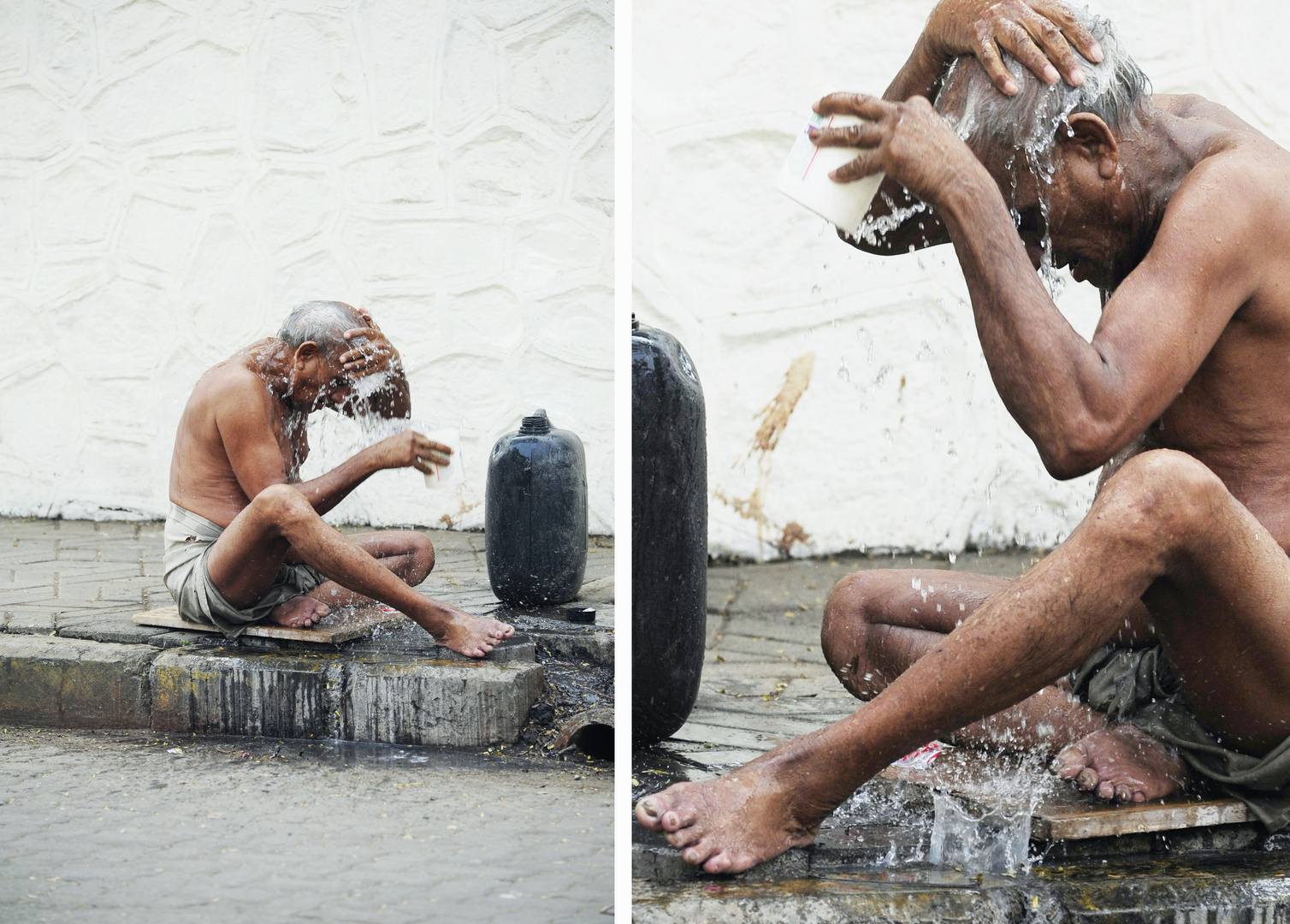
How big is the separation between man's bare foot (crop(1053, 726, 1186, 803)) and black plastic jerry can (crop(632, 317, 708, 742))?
2.60 ft

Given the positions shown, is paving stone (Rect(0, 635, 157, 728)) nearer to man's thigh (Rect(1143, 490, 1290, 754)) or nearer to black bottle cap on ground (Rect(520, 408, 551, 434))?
black bottle cap on ground (Rect(520, 408, 551, 434))

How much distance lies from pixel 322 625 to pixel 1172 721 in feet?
8.35

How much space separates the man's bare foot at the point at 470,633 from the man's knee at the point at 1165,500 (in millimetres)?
2175

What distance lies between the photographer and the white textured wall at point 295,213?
20.3ft

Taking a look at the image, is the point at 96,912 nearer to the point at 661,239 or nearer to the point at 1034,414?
the point at 1034,414

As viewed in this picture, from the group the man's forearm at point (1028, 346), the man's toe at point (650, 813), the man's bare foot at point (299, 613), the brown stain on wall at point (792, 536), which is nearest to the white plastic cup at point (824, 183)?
Result: the man's forearm at point (1028, 346)

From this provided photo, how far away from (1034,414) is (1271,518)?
564 mm

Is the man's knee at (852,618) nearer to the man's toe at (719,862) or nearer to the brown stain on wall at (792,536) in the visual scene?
the man's toe at (719,862)

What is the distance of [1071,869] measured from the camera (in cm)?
203

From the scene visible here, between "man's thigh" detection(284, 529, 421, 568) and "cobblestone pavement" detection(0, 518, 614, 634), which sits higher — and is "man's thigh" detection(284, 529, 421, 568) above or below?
above

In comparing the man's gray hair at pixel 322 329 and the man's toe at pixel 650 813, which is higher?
the man's gray hair at pixel 322 329

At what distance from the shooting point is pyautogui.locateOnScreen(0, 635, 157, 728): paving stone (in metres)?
3.64

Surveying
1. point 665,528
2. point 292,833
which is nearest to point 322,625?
point 292,833

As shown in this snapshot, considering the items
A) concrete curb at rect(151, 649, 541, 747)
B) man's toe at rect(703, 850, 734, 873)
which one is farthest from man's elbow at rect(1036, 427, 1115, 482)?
concrete curb at rect(151, 649, 541, 747)
